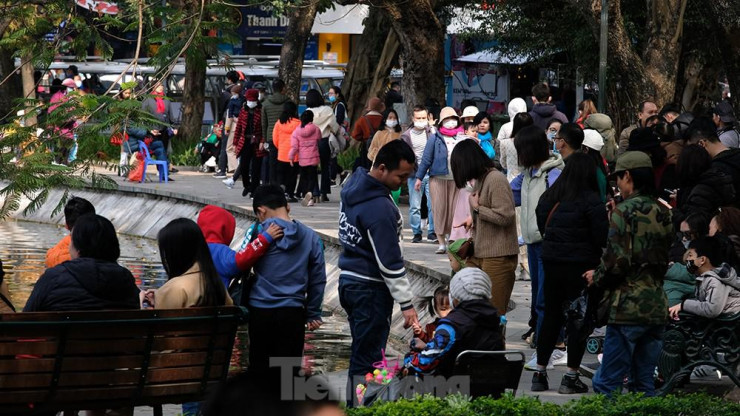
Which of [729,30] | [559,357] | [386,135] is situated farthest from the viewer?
[729,30]

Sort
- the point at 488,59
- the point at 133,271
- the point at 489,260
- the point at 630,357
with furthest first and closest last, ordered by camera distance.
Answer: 1. the point at 488,59
2. the point at 133,271
3. the point at 489,260
4. the point at 630,357

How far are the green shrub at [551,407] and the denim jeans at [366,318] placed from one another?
91 centimetres

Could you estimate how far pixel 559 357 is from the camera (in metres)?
10.4

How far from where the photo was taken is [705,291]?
8781 mm

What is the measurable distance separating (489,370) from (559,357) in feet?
10.5

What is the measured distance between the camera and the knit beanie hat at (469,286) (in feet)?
24.3

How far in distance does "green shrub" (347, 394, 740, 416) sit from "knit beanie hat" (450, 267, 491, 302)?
22.9 inches

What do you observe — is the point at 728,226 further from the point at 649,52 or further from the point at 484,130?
the point at 649,52

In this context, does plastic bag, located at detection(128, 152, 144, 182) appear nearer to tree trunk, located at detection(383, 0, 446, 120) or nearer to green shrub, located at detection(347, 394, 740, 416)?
tree trunk, located at detection(383, 0, 446, 120)

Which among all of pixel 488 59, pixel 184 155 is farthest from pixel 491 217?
pixel 488 59

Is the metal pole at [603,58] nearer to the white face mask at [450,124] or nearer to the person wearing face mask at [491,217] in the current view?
the white face mask at [450,124]

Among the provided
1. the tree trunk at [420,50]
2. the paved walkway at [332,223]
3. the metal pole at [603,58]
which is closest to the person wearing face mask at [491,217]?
the paved walkway at [332,223]

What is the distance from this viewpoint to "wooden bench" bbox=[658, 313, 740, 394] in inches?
343

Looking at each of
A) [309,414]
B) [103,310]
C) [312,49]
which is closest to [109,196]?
[103,310]
